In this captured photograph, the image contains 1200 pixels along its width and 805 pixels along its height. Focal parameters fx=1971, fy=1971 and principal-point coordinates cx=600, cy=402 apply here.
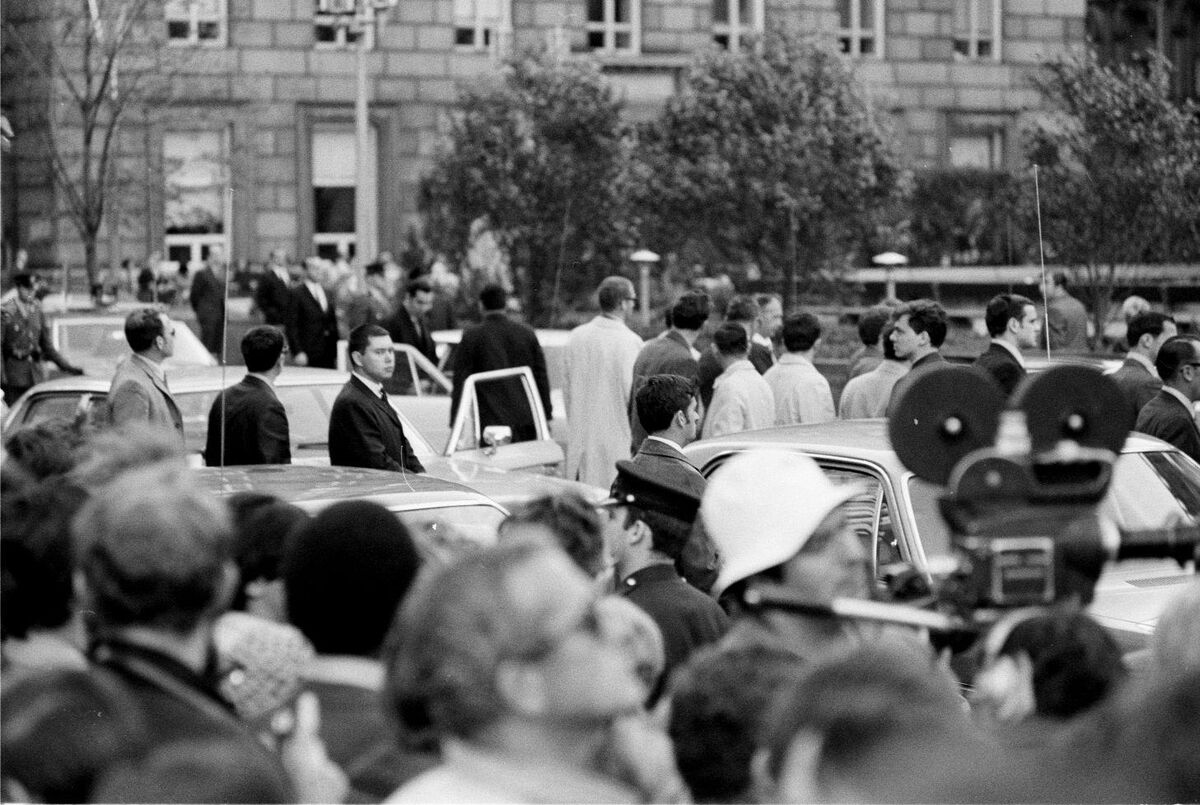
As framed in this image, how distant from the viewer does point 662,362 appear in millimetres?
12117

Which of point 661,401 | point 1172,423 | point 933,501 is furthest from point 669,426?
point 1172,423

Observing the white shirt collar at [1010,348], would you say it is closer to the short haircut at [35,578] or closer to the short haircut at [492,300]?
the short haircut at [492,300]

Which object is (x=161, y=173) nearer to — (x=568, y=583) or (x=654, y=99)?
(x=654, y=99)

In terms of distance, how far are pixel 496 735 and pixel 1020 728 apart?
87 cm

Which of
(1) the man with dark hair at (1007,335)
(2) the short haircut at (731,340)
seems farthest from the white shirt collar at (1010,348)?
(2) the short haircut at (731,340)

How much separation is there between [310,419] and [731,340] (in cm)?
253

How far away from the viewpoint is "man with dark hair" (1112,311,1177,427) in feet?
36.9

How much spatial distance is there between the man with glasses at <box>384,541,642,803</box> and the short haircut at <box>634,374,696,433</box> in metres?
5.15

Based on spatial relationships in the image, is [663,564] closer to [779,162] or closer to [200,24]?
[779,162]

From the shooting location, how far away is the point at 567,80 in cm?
2956

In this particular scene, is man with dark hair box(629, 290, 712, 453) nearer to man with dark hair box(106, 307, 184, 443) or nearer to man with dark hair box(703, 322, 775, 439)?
man with dark hair box(703, 322, 775, 439)

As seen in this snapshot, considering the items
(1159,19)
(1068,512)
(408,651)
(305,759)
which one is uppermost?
(1159,19)

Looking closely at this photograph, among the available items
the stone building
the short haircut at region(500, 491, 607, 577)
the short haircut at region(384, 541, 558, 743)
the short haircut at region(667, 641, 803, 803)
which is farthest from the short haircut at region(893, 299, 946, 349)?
the stone building


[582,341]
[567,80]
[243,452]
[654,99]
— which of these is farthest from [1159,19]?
[243,452]
